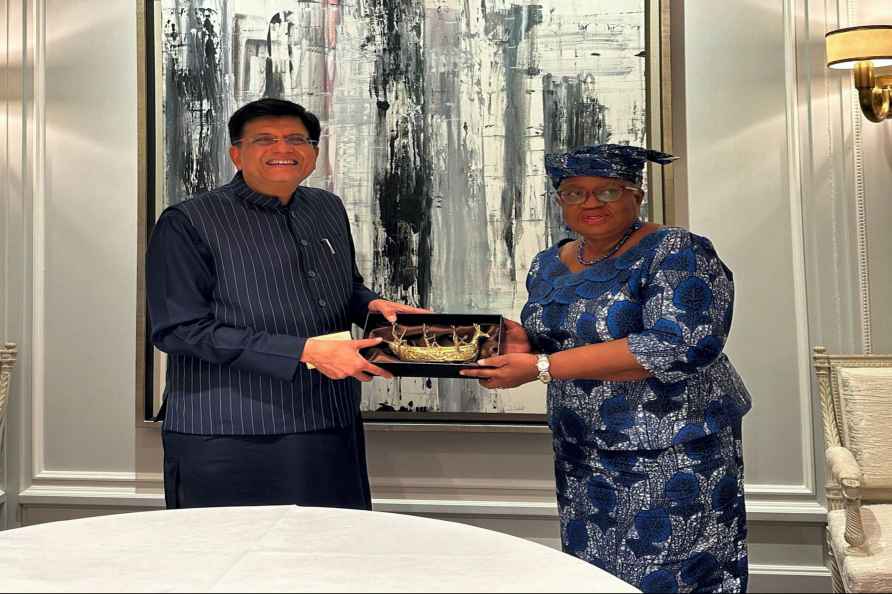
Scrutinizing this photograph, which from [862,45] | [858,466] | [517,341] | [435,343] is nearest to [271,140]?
[435,343]

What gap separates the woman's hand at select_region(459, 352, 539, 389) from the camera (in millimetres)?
2441

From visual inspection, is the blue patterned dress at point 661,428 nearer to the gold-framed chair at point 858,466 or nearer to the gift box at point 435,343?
the gift box at point 435,343

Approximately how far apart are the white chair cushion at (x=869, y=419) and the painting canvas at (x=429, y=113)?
3.63ft

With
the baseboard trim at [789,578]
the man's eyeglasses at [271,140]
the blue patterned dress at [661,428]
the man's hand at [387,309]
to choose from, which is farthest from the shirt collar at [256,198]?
the baseboard trim at [789,578]

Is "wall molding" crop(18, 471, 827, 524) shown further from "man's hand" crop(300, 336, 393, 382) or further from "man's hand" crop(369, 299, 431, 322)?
"man's hand" crop(300, 336, 393, 382)

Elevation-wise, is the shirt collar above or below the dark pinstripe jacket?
above

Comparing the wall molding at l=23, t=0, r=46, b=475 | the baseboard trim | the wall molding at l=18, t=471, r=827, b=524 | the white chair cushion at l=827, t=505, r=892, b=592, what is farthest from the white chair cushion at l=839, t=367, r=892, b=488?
the wall molding at l=23, t=0, r=46, b=475

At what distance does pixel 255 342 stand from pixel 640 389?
42.3 inches

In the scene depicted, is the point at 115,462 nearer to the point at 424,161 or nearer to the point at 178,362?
the point at 178,362

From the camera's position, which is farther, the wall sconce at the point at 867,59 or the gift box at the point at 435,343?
the wall sconce at the point at 867,59

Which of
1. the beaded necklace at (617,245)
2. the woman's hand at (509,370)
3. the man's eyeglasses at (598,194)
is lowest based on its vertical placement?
the woman's hand at (509,370)

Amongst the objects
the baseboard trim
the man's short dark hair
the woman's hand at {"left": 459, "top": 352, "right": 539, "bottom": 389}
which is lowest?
the baseboard trim

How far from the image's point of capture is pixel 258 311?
2.67 m

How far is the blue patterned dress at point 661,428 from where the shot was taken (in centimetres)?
232
